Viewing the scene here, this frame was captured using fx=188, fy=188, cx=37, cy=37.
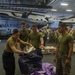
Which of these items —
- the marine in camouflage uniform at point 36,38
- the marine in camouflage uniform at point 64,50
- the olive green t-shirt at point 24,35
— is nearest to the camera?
the marine in camouflage uniform at point 64,50

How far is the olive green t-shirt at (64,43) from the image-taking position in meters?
3.69

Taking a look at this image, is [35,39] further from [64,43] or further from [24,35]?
[64,43]

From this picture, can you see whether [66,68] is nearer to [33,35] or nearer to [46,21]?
[33,35]

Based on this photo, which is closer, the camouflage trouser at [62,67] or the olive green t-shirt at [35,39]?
the camouflage trouser at [62,67]

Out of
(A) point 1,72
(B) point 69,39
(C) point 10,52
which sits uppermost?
(B) point 69,39

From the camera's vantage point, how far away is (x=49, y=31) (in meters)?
15.2

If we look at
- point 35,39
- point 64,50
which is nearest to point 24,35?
point 35,39

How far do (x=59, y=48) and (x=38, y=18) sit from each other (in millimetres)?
11700

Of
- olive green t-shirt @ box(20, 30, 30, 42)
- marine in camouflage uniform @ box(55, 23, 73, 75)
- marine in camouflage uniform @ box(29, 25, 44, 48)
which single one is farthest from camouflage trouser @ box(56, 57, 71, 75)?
olive green t-shirt @ box(20, 30, 30, 42)

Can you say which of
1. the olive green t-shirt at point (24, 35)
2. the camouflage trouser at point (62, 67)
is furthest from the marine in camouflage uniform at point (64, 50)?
the olive green t-shirt at point (24, 35)

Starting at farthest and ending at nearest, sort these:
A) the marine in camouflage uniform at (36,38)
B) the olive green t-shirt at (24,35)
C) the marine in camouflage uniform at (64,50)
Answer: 1. the olive green t-shirt at (24,35)
2. the marine in camouflage uniform at (36,38)
3. the marine in camouflage uniform at (64,50)

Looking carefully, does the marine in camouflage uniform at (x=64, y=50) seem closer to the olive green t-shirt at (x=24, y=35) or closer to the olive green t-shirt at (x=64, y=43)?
the olive green t-shirt at (x=64, y=43)

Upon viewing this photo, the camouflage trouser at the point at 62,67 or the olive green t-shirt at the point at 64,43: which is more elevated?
the olive green t-shirt at the point at 64,43

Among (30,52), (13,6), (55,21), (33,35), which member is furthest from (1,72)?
(55,21)
